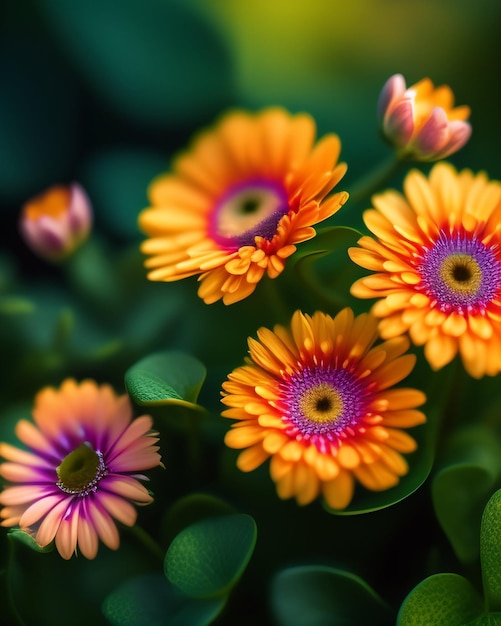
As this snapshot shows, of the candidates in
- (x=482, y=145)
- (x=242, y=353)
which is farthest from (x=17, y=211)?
(x=482, y=145)

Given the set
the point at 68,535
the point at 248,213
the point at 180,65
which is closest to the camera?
the point at 68,535

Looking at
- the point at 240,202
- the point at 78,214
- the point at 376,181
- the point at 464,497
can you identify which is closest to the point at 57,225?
the point at 78,214

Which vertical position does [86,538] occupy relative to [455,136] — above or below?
below

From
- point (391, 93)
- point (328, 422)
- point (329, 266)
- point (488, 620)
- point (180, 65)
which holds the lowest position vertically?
point (488, 620)

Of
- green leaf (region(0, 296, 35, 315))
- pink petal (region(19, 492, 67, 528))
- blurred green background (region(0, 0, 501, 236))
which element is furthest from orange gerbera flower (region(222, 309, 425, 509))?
blurred green background (region(0, 0, 501, 236))

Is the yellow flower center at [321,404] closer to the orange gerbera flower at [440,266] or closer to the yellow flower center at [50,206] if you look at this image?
the orange gerbera flower at [440,266]

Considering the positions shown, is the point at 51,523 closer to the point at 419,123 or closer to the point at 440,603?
the point at 440,603
